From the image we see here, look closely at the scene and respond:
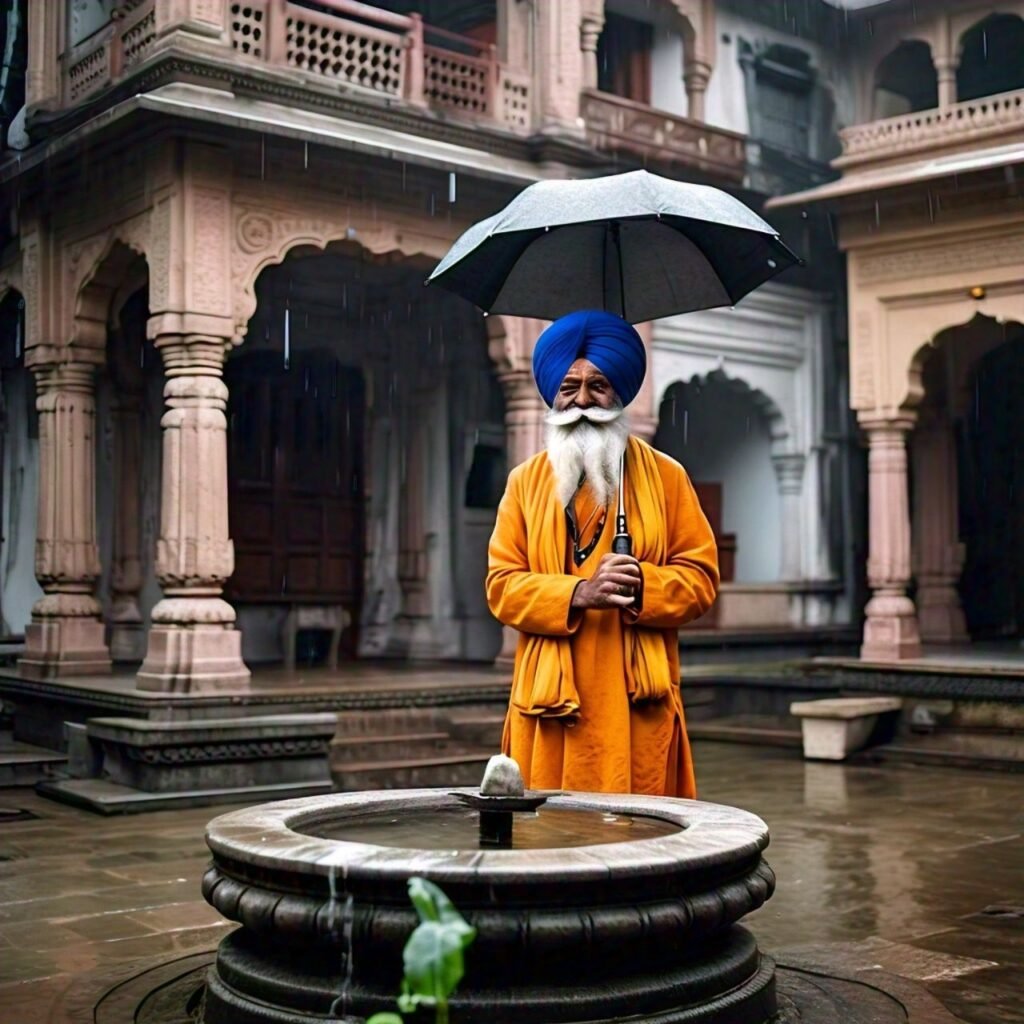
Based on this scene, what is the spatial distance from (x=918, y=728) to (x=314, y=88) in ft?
21.8

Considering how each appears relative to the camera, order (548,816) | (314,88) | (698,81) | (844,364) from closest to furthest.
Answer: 1. (548,816)
2. (314,88)
3. (698,81)
4. (844,364)

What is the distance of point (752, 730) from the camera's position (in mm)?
12055

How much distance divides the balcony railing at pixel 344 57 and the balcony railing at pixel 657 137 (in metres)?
1.05

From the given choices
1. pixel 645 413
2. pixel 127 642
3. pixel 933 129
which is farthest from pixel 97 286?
pixel 933 129

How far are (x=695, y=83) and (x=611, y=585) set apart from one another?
1166 cm

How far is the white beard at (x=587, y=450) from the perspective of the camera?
382 centimetres

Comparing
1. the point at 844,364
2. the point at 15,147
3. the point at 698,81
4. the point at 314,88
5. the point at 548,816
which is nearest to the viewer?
the point at 548,816

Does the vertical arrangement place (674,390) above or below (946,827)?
above

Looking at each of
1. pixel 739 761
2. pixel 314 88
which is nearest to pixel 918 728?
pixel 739 761

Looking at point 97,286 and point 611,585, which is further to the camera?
point 97,286

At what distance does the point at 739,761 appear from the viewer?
35.8 ft

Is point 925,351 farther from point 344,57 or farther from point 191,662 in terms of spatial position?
point 191,662

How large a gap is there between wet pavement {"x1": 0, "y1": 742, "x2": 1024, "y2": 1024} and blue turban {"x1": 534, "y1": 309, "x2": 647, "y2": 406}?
6.50 feet

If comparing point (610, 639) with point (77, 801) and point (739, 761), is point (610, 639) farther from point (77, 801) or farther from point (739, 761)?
point (739, 761)
